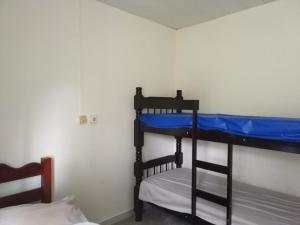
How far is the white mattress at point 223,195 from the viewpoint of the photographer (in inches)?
71.8

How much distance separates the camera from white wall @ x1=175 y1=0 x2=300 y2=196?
7.83 ft

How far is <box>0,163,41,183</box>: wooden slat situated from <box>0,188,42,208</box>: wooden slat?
143mm

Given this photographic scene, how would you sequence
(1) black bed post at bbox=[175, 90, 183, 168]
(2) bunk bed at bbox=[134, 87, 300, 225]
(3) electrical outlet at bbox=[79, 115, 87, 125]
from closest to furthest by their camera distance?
(2) bunk bed at bbox=[134, 87, 300, 225], (3) electrical outlet at bbox=[79, 115, 87, 125], (1) black bed post at bbox=[175, 90, 183, 168]

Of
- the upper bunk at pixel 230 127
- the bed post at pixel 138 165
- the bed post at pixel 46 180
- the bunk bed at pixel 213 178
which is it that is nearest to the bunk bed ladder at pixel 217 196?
the bunk bed at pixel 213 178

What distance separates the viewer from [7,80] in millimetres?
1879

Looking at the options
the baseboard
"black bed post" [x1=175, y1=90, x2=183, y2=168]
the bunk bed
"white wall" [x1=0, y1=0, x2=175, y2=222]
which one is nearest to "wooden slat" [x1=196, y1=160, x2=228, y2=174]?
the bunk bed

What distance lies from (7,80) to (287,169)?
291 centimetres

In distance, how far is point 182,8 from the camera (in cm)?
268

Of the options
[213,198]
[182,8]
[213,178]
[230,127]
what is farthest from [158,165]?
[182,8]

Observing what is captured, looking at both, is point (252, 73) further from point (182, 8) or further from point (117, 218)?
point (117, 218)

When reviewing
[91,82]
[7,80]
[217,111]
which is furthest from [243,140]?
[7,80]

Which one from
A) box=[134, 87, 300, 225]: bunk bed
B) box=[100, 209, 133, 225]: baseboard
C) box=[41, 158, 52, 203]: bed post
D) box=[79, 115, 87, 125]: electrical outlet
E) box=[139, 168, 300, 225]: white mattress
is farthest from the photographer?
box=[100, 209, 133, 225]: baseboard

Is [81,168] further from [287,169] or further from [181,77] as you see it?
[287,169]

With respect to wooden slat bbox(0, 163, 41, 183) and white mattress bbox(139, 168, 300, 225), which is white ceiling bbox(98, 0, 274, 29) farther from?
white mattress bbox(139, 168, 300, 225)
